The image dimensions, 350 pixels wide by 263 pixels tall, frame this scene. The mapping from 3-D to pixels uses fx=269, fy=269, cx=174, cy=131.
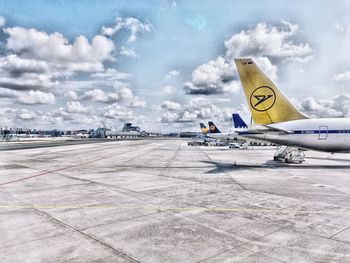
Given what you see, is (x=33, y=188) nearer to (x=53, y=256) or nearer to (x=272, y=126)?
(x=53, y=256)

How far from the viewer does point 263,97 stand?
2828 centimetres

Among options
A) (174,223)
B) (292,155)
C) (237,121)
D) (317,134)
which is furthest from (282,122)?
(237,121)

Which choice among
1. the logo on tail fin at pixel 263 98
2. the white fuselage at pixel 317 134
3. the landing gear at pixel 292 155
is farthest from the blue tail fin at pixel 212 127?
the white fuselage at pixel 317 134

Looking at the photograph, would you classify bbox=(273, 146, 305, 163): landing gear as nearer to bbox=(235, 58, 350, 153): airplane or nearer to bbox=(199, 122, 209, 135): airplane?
bbox=(235, 58, 350, 153): airplane

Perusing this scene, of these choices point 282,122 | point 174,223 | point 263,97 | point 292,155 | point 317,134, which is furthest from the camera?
point 292,155

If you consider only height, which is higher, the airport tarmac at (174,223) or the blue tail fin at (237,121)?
the blue tail fin at (237,121)

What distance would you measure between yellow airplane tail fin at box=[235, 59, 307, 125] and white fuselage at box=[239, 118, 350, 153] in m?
1.35

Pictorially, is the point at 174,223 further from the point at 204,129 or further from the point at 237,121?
the point at 204,129

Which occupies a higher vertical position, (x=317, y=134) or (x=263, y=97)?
(x=263, y=97)

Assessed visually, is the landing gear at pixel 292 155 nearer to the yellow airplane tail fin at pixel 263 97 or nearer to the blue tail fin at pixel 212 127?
the yellow airplane tail fin at pixel 263 97

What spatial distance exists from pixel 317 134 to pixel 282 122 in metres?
3.51

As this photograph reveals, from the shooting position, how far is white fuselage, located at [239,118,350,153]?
2683 centimetres

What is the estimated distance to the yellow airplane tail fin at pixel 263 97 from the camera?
28.1m

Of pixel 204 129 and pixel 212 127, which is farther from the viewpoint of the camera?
pixel 204 129
